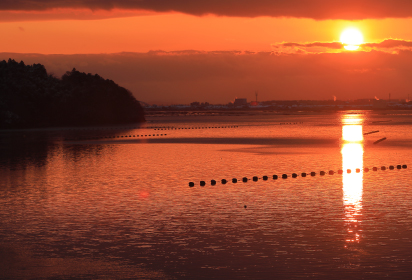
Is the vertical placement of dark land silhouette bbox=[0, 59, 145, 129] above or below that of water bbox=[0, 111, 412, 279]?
above

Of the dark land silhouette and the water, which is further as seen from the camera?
the dark land silhouette

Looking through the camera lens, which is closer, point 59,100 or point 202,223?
point 202,223

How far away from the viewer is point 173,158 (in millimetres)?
51531

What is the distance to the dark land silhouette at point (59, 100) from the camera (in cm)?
13062

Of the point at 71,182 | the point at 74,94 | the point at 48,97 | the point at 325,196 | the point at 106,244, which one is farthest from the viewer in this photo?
the point at 74,94

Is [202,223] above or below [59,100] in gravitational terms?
below

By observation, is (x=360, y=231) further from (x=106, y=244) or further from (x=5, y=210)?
(x=5, y=210)

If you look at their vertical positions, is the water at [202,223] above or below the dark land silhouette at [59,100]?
below

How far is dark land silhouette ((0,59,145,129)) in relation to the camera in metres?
131

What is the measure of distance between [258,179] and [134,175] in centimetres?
903

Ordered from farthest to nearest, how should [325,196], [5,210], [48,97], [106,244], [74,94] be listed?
[74,94] → [48,97] → [325,196] → [5,210] → [106,244]

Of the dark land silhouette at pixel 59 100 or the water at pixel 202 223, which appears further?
the dark land silhouette at pixel 59 100

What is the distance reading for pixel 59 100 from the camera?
147 meters

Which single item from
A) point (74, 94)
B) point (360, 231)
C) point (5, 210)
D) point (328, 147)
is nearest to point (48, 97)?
point (74, 94)
